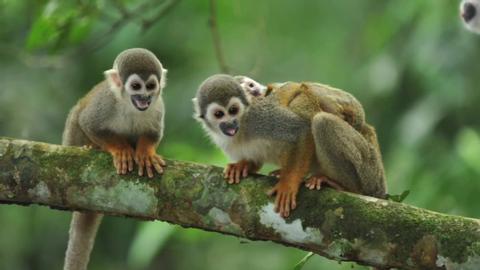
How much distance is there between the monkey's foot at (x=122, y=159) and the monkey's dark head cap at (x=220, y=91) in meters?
0.58

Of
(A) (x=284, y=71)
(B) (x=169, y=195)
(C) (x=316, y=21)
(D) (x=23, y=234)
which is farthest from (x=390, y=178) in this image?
(C) (x=316, y=21)

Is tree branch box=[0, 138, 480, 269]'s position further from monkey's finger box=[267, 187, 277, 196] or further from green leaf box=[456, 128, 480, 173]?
green leaf box=[456, 128, 480, 173]

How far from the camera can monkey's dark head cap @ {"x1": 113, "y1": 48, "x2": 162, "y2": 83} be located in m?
5.34

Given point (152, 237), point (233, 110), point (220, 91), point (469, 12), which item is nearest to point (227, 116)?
point (233, 110)

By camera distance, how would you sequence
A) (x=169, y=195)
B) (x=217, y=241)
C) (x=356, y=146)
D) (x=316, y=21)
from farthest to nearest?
(x=316, y=21), (x=217, y=241), (x=356, y=146), (x=169, y=195)

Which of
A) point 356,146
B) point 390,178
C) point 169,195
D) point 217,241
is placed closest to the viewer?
point 169,195

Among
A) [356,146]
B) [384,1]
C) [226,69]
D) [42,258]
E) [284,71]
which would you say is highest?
[384,1]

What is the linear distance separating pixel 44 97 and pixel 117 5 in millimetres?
4382

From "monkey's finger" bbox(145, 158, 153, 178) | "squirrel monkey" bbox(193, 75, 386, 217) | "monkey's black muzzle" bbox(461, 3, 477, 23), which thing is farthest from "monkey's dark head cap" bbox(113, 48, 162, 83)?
"monkey's black muzzle" bbox(461, 3, 477, 23)

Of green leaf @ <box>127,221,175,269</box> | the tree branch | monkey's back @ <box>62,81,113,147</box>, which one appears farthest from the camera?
green leaf @ <box>127,221,175,269</box>

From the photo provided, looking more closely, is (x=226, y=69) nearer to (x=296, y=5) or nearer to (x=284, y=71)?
(x=284, y=71)

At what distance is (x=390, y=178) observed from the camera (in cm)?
802

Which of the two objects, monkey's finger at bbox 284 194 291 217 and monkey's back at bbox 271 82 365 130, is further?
monkey's back at bbox 271 82 365 130

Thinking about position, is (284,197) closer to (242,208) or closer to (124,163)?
(242,208)
